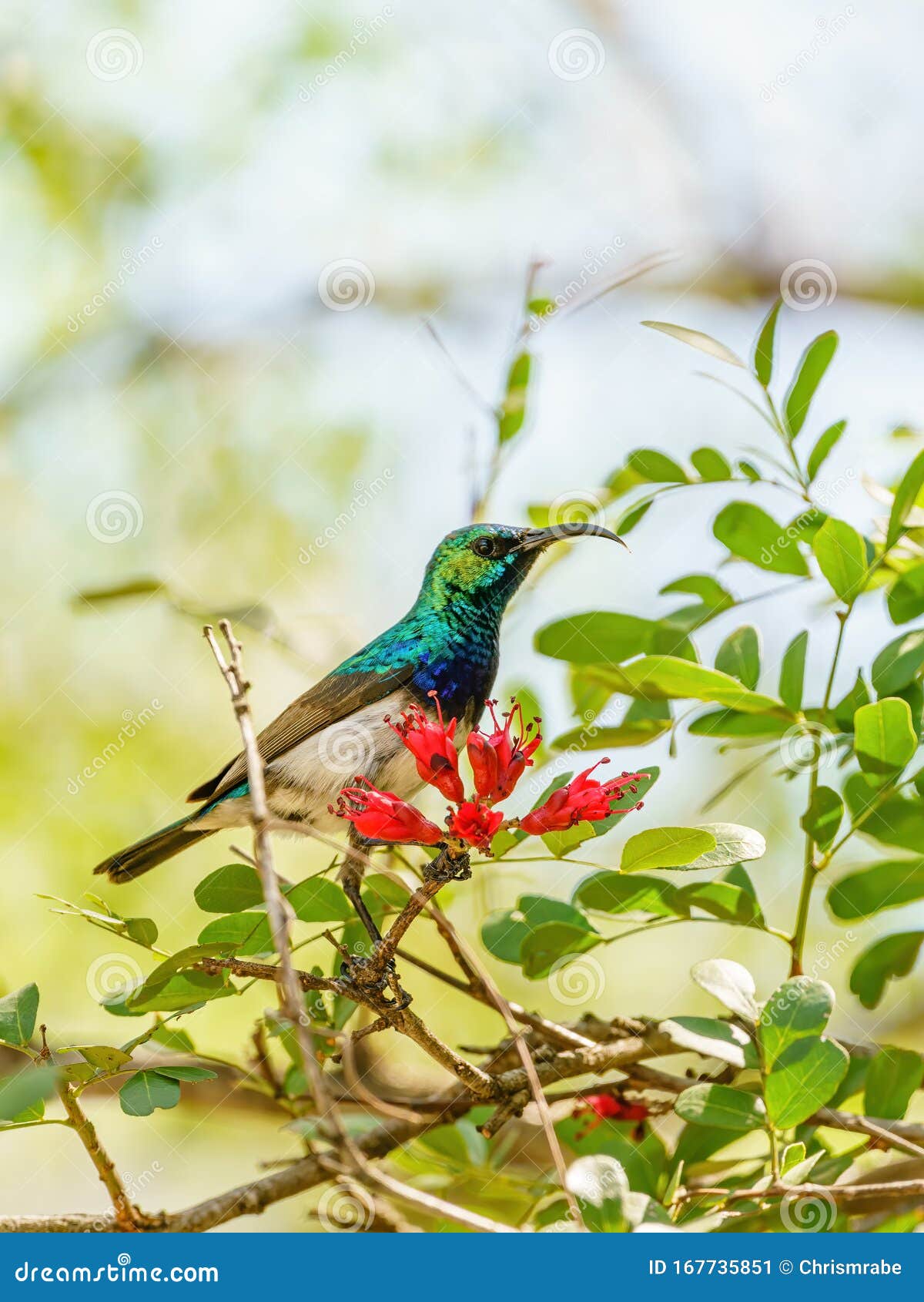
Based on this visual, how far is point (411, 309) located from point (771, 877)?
393cm

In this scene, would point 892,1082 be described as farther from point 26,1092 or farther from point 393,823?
point 26,1092

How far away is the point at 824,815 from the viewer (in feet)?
7.48

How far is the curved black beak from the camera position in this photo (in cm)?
269

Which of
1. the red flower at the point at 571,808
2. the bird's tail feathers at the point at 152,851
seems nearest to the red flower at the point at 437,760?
the red flower at the point at 571,808

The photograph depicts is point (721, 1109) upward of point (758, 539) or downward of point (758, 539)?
downward

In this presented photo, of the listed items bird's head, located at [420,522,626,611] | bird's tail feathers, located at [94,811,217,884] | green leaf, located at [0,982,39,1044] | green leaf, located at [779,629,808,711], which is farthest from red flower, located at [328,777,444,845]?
bird's tail feathers, located at [94,811,217,884]

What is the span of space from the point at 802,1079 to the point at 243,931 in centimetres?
103

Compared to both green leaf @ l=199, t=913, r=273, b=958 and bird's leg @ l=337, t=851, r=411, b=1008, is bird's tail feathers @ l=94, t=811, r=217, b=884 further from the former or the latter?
green leaf @ l=199, t=913, r=273, b=958

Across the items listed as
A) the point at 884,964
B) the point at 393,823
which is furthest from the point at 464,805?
the point at 884,964

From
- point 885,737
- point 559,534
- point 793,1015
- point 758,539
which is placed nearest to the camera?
point 793,1015

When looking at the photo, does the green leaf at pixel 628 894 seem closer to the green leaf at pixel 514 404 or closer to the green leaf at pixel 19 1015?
the green leaf at pixel 19 1015

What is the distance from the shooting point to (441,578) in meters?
3.29

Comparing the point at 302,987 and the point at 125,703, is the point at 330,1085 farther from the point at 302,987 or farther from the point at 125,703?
the point at 125,703

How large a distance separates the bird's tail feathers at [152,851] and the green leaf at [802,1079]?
1.81 m
